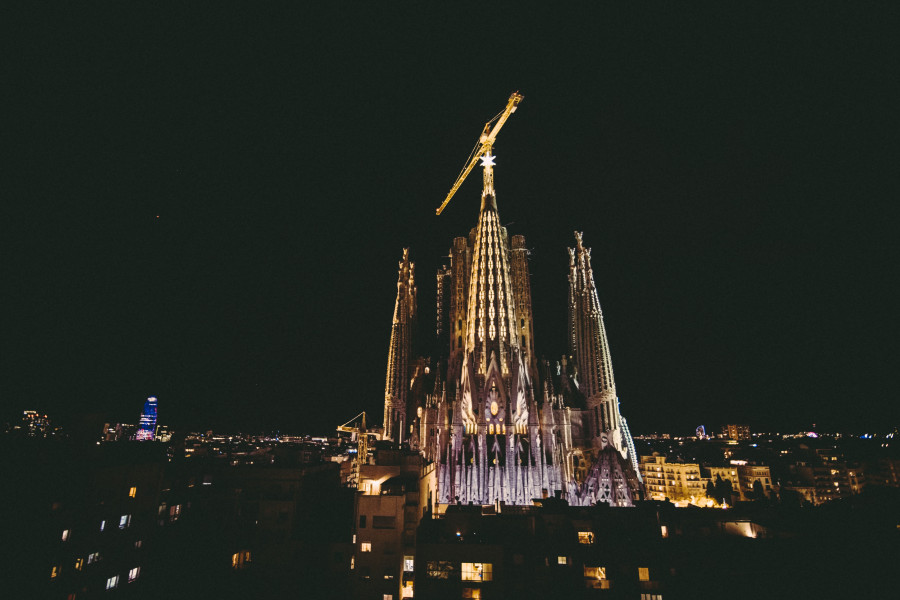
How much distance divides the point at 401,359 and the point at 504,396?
1726 centimetres

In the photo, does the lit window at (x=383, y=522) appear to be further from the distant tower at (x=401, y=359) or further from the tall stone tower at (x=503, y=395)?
the distant tower at (x=401, y=359)

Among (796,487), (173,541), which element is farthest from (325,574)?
(796,487)

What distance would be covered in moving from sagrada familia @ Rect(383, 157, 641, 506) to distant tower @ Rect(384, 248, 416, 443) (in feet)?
0.47

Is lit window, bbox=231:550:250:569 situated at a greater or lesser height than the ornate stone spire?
lesser

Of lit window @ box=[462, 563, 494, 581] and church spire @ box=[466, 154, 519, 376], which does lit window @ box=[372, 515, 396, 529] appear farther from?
→ church spire @ box=[466, 154, 519, 376]

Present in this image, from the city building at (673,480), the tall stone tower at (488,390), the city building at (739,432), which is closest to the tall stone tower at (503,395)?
the tall stone tower at (488,390)

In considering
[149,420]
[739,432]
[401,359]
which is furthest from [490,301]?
[739,432]

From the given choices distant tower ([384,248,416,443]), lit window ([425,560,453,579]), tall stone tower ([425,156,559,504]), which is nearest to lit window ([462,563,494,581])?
lit window ([425,560,453,579])

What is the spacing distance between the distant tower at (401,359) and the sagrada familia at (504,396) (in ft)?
0.47

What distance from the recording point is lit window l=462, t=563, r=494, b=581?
25078 mm

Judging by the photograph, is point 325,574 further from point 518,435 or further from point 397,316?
point 397,316

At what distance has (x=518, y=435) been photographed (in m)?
48.9

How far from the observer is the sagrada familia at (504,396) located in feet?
146

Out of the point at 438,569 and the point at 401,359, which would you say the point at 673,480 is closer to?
the point at 401,359
